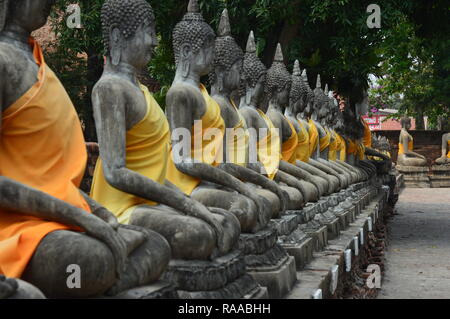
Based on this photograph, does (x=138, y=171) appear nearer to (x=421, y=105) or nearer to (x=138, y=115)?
(x=138, y=115)

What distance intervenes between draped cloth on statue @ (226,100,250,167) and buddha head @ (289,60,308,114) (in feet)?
11.1

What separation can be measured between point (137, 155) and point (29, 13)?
120 centimetres

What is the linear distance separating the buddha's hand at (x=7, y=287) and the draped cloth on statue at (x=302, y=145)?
656cm

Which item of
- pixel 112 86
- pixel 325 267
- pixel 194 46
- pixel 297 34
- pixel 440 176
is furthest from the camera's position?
pixel 440 176

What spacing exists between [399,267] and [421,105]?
71.8 ft

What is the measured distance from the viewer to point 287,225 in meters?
6.09

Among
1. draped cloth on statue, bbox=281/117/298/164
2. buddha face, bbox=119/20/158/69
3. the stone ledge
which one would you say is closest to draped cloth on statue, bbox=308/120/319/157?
→ the stone ledge

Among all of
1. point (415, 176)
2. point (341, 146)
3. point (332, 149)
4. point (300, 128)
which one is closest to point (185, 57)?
point (300, 128)

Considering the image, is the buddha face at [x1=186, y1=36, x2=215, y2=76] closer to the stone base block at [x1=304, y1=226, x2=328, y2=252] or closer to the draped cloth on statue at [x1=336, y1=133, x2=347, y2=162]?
the stone base block at [x1=304, y1=226, x2=328, y2=252]

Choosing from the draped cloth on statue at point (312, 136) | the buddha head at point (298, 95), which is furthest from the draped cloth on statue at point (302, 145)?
the draped cloth on statue at point (312, 136)

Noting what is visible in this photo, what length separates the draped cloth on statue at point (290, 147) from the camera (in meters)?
8.07

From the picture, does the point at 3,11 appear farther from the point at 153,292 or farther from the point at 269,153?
the point at 269,153

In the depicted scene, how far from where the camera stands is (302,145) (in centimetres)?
890
